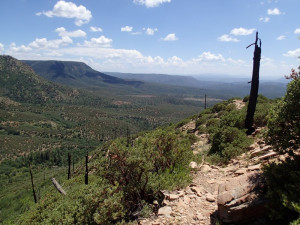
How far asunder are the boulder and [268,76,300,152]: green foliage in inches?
43.0

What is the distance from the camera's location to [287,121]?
5.07m

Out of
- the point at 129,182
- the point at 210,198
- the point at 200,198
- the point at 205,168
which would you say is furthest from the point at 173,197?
the point at 205,168

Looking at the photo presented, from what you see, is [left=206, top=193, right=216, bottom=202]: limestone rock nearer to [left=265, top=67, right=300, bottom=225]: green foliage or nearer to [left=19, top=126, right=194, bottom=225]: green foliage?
[left=19, top=126, right=194, bottom=225]: green foliage

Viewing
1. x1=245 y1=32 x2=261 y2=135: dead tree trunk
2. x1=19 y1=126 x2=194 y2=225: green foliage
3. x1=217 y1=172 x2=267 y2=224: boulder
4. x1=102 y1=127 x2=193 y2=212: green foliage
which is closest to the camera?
x1=217 y1=172 x2=267 y2=224: boulder

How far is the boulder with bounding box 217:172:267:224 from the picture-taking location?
462 cm

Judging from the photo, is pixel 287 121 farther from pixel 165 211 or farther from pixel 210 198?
pixel 165 211

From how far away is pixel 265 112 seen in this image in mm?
13125

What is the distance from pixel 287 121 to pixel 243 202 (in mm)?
2202

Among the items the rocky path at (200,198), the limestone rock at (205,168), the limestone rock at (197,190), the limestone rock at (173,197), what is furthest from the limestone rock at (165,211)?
the limestone rock at (205,168)

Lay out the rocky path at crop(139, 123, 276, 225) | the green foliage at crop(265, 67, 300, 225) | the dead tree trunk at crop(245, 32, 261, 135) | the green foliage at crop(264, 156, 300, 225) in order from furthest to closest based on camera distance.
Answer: the dead tree trunk at crop(245, 32, 261, 135) < the rocky path at crop(139, 123, 276, 225) < the green foliage at crop(265, 67, 300, 225) < the green foliage at crop(264, 156, 300, 225)

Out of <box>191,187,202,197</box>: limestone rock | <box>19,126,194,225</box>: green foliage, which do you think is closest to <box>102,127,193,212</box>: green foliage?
<box>19,126,194,225</box>: green foliage

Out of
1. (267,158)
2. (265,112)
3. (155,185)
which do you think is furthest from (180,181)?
(265,112)

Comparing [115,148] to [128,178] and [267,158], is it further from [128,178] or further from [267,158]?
[267,158]

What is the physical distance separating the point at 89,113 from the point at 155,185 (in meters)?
171
